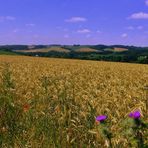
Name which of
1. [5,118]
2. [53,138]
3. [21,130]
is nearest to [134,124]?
[53,138]

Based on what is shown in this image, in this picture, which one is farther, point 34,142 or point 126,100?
point 126,100

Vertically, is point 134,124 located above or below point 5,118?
above

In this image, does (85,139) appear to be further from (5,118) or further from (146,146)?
(146,146)

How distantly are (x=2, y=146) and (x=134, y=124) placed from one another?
3.23 m

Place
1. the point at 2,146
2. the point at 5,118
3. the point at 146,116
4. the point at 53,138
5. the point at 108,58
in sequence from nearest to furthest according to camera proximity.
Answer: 1. the point at 53,138
2. the point at 2,146
3. the point at 146,116
4. the point at 5,118
5. the point at 108,58

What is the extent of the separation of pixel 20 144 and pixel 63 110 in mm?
1248

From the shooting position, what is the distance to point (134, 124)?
150 inches

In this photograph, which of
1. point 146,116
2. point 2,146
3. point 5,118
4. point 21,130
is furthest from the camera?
point 5,118

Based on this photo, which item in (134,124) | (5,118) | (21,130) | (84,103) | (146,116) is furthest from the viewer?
(84,103)

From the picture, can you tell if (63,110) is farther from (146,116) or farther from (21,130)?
(146,116)

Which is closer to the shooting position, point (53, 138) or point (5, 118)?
point (53, 138)

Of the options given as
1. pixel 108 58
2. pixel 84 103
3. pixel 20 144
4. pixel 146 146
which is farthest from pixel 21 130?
pixel 108 58

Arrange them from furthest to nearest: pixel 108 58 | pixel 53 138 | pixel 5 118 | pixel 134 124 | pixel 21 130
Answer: pixel 108 58, pixel 5 118, pixel 21 130, pixel 53 138, pixel 134 124

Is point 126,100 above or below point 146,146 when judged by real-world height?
below
